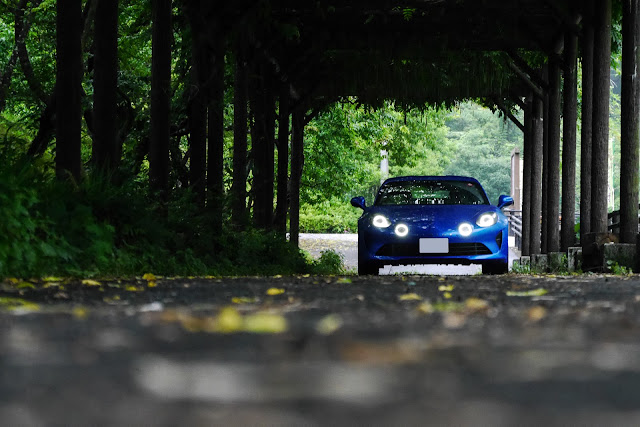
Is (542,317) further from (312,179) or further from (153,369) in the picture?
(312,179)

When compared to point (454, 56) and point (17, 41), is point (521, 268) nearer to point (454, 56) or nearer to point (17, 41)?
point (454, 56)

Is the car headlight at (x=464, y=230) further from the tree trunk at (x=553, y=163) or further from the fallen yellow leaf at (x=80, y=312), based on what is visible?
the fallen yellow leaf at (x=80, y=312)

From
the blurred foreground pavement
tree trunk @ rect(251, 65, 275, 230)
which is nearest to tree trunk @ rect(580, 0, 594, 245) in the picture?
tree trunk @ rect(251, 65, 275, 230)

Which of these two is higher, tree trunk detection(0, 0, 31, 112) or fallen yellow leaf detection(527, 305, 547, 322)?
tree trunk detection(0, 0, 31, 112)

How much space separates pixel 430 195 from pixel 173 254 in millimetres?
4064

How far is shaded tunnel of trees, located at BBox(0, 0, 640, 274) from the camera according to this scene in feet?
33.2

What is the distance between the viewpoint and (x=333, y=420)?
5.02ft

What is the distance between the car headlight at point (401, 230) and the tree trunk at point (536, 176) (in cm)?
935

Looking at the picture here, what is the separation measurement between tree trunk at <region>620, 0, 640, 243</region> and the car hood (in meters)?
1.52

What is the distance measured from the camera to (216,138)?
43.6 feet

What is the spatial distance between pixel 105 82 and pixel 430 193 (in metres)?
4.35

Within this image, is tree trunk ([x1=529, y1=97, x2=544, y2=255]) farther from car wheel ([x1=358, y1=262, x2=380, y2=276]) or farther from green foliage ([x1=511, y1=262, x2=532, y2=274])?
car wheel ([x1=358, y1=262, x2=380, y2=276])

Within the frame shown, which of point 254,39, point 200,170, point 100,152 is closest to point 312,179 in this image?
point 254,39

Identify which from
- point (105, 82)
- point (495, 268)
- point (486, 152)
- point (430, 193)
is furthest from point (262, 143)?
point (486, 152)
